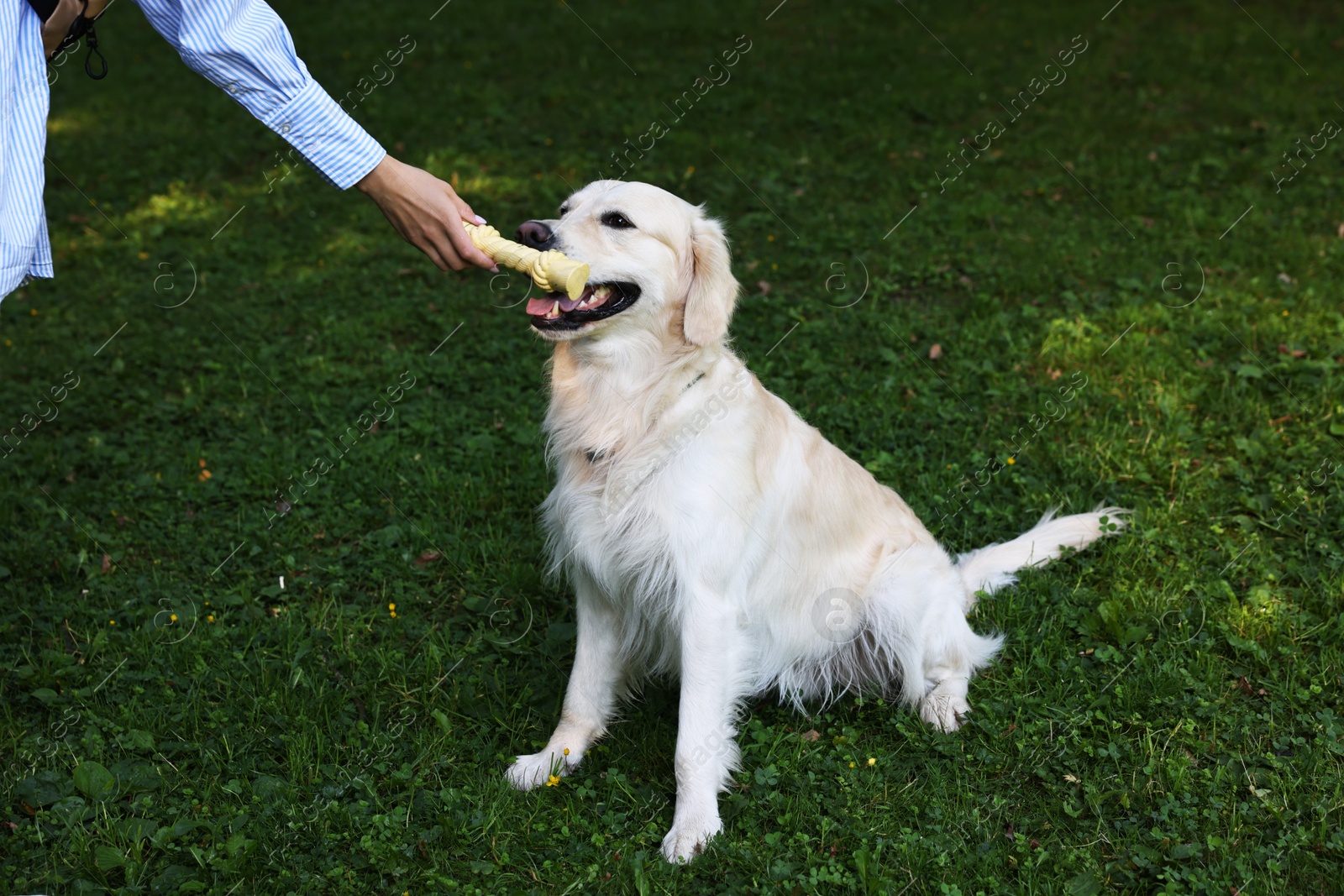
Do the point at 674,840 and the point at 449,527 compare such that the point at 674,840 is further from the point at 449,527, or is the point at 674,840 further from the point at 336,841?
the point at 449,527

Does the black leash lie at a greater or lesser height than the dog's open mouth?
greater

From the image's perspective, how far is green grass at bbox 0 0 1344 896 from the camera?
111 inches

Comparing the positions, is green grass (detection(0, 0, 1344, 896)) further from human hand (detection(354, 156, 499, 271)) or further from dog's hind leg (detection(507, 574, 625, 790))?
human hand (detection(354, 156, 499, 271))

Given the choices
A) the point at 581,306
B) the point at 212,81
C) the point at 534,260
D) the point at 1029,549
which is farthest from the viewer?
the point at 1029,549

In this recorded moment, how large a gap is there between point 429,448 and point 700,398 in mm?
2169

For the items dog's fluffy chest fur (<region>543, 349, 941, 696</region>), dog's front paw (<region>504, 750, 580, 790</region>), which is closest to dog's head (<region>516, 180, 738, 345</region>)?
dog's fluffy chest fur (<region>543, 349, 941, 696</region>)

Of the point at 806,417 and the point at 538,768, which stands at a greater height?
the point at 538,768

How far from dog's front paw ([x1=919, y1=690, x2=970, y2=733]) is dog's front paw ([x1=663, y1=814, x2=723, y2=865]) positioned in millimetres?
831

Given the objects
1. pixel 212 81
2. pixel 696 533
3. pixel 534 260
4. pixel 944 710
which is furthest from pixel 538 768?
pixel 212 81

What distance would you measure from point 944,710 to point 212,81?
2722 mm

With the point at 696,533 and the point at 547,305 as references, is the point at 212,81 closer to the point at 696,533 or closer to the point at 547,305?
the point at 547,305

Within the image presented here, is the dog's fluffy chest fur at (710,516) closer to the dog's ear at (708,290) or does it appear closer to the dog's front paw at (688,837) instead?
the dog's ear at (708,290)

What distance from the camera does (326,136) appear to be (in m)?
2.54

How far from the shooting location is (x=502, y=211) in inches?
273
